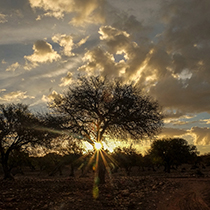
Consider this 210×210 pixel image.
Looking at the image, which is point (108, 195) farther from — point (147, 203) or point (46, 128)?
point (46, 128)

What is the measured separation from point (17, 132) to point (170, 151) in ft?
150

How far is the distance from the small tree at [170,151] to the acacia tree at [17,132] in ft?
135

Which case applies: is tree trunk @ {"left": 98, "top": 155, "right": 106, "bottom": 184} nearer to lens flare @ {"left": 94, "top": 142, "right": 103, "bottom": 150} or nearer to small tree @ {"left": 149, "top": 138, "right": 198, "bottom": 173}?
lens flare @ {"left": 94, "top": 142, "right": 103, "bottom": 150}

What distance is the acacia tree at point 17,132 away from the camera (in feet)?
82.2

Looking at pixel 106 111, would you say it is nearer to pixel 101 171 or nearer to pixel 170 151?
pixel 101 171

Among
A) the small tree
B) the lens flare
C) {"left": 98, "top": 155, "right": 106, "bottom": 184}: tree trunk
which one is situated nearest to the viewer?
{"left": 98, "top": 155, "right": 106, "bottom": 184}: tree trunk

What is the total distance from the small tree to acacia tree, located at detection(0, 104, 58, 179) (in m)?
41.2

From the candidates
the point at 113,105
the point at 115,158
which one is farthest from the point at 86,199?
the point at 115,158

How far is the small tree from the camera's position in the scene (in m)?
58.7

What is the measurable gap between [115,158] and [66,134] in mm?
50046

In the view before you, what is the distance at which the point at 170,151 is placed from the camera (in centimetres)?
5881

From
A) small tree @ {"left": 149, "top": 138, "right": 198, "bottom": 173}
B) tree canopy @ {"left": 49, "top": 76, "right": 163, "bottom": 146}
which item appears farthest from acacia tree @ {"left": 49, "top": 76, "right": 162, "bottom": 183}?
small tree @ {"left": 149, "top": 138, "right": 198, "bottom": 173}

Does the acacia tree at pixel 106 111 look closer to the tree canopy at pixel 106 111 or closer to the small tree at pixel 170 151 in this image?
the tree canopy at pixel 106 111

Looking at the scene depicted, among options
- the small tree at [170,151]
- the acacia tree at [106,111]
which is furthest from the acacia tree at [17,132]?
the small tree at [170,151]
